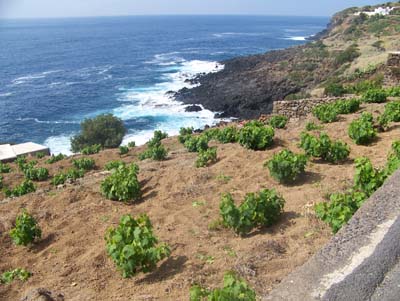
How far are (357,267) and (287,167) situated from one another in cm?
418

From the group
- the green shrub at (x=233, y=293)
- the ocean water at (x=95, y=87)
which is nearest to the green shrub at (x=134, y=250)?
the green shrub at (x=233, y=293)

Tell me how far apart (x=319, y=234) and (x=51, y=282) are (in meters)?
3.79

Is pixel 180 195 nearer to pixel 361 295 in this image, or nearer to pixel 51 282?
pixel 51 282

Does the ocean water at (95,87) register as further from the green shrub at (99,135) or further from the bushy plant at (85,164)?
the bushy plant at (85,164)

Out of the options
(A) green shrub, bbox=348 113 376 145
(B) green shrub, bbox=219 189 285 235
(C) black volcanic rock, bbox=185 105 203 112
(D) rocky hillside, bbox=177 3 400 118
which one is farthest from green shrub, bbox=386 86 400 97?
(C) black volcanic rock, bbox=185 105 203 112

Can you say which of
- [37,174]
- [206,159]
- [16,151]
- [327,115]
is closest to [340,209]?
[206,159]

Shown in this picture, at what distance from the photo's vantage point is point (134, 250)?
5.38 metres

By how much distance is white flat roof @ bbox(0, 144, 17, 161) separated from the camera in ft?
79.9

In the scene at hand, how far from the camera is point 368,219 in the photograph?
14.1 feet

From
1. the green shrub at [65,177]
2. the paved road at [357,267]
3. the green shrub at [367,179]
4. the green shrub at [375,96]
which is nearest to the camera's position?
the paved road at [357,267]

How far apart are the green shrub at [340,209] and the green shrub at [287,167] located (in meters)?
2.09

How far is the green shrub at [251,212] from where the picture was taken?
6.17 m

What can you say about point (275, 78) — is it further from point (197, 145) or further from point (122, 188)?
point (122, 188)

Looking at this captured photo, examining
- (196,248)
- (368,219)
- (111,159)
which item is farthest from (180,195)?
(111,159)
